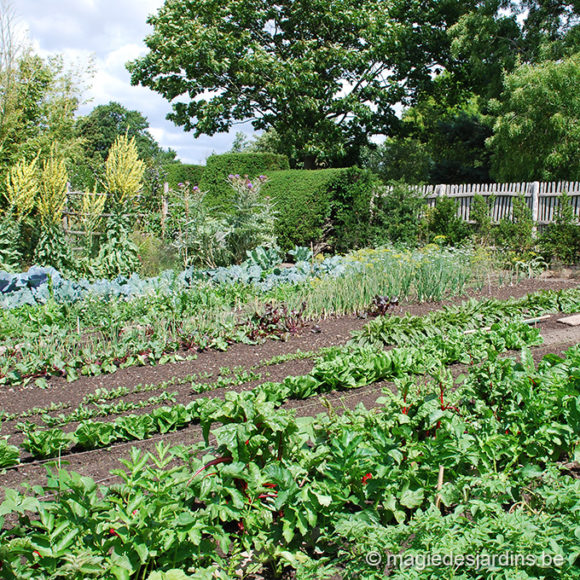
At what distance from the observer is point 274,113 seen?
21.5 meters

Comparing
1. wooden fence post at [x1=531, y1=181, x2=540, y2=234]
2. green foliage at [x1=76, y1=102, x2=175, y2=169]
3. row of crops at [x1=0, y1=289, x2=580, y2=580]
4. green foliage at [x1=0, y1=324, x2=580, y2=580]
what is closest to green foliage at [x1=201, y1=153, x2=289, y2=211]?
wooden fence post at [x1=531, y1=181, x2=540, y2=234]

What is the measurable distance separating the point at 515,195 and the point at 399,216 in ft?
10.1

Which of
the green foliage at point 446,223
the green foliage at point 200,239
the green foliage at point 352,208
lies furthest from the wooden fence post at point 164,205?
the green foliage at point 446,223

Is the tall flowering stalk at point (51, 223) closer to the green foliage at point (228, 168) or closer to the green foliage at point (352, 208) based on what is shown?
the green foliage at point (352, 208)

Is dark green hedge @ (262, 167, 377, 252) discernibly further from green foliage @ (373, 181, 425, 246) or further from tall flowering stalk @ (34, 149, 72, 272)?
tall flowering stalk @ (34, 149, 72, 272)

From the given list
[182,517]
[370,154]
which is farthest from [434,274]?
[370,154]

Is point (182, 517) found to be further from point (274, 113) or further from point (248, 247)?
point (274, 113)

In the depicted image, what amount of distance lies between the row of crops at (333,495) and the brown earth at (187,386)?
6.1 inches

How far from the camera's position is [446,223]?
1261 centimetres

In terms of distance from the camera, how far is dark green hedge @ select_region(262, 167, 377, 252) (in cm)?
1243

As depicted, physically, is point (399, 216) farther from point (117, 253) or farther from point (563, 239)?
point (117, 253)

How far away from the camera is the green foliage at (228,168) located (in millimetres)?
16172

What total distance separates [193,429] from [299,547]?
134 centimetres

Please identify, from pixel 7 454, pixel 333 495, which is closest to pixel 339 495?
pixel 333 495
